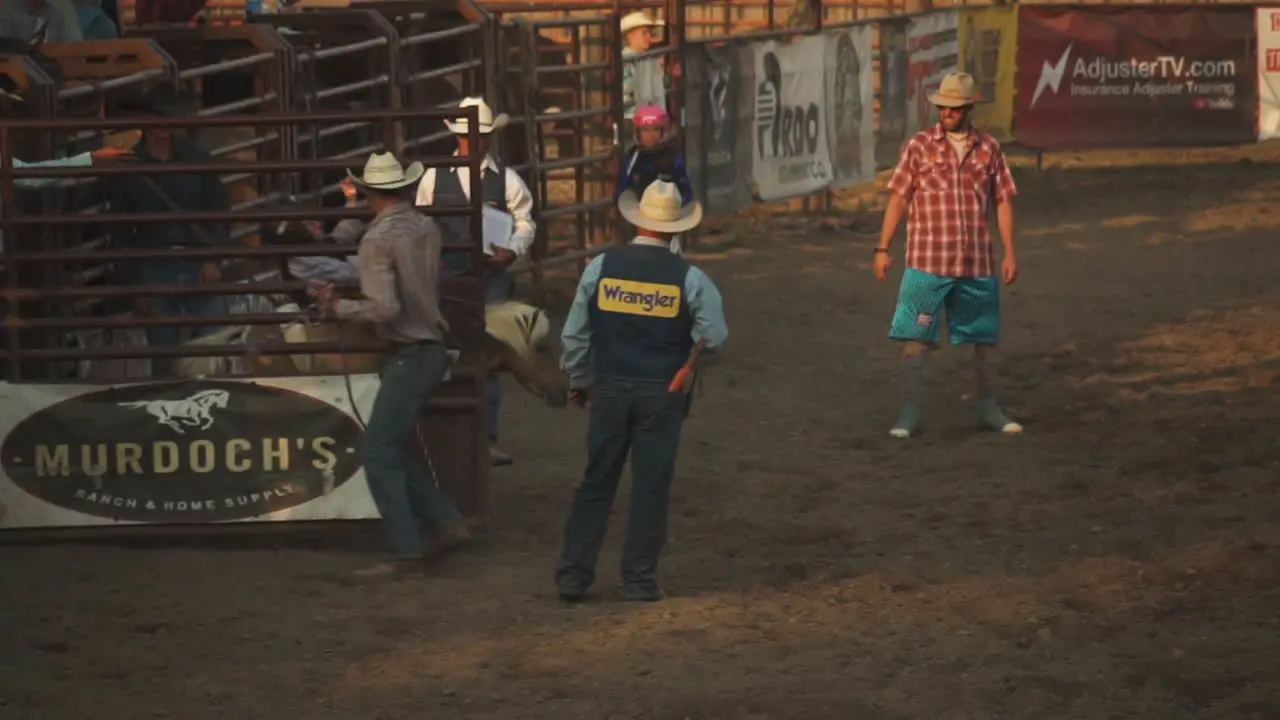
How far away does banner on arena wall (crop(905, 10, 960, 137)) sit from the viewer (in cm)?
2086

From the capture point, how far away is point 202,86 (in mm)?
12203

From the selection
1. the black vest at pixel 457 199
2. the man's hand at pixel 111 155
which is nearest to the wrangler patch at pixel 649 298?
the black vest at pixel 457 199

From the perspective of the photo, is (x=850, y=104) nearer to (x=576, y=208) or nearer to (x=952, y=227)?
(x=576, y=208)

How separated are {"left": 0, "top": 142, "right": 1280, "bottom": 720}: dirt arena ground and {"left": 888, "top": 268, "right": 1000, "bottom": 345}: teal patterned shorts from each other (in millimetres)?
530

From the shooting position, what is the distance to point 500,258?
9.59m

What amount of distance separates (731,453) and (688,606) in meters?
2.85

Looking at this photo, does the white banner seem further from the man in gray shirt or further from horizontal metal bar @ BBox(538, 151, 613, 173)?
the man in gray shirt

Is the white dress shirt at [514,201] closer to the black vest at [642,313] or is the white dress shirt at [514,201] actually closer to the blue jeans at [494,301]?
the blue jeans at [494,301]

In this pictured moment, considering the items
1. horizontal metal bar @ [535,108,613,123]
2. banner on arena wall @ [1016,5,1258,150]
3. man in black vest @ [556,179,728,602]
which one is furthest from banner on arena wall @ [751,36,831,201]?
man in black vest @ [556,179,728,602]

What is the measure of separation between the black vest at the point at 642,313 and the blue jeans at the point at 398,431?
3.10 ft

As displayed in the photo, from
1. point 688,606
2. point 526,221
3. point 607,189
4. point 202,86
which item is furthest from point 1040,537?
point 607,189

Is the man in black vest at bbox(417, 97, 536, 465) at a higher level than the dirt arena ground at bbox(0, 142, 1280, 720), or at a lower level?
higher

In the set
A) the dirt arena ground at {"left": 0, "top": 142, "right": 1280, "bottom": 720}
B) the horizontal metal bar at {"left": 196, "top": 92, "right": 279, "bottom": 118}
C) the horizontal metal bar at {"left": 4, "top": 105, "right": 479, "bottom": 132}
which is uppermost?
the horizontal metal bar at {"left": 196, "top": 92, "right": 279, "bottom": 118}

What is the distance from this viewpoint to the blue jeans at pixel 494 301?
966cm
